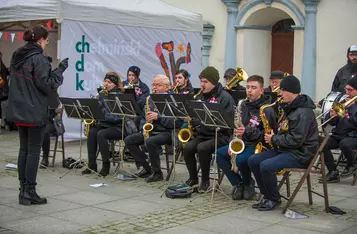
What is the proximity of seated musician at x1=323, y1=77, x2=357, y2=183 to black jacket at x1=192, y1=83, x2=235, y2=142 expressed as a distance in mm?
1668

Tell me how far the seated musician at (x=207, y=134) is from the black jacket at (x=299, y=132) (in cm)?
104

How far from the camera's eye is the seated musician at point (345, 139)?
895 cm

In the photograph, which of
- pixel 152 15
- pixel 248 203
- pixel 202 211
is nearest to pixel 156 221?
pixel 202 211

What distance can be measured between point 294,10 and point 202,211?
11.3 m

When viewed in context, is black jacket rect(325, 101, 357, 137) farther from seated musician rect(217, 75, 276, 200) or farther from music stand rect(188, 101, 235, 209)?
music stand rect(188, 101, 235, 209)

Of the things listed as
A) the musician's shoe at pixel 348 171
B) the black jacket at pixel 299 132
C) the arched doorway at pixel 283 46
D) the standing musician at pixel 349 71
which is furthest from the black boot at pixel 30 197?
the arched doorway at pixel 283 46

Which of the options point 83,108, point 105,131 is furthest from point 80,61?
point 83,108

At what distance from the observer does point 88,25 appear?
12.9 meters

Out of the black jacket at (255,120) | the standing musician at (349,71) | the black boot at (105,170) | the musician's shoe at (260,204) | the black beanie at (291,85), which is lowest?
the musician's shoe at (260,204)

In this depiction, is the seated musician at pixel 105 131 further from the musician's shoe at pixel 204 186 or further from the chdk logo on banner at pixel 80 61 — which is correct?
the chdk logo on banner at pixel 80 61

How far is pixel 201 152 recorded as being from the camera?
26.5 ft

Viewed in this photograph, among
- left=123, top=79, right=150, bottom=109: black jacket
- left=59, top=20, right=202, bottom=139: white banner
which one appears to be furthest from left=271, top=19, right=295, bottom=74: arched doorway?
left=123, top=79, right=150, bottom=109: black jacket

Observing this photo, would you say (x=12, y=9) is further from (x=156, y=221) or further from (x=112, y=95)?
(x=156, y=221)

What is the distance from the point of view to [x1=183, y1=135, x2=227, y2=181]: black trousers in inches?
318
